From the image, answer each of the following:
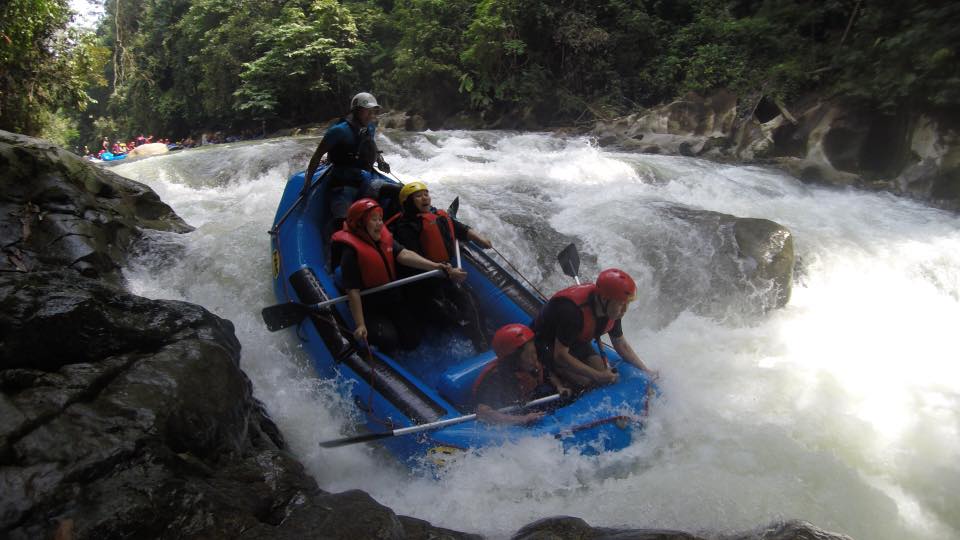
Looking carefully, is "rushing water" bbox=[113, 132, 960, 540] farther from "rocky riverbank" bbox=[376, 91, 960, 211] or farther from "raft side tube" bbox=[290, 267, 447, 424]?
"rocky riverbank" bbox=[376, 91, 960, 211]

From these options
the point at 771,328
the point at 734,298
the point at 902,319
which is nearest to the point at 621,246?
the point at 734,298

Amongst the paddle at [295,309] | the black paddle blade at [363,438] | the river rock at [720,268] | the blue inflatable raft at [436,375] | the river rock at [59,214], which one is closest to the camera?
the black paddle blade at [363,438]

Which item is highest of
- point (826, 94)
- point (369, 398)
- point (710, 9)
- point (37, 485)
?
point (710, 9)

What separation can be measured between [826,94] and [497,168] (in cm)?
575

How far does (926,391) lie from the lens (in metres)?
4.06

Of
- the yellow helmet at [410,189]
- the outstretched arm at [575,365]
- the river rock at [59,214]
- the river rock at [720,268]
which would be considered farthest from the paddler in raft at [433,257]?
the river rock at [59,214]

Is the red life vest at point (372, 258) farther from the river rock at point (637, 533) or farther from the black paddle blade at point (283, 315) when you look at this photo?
the river rock at point (637, 533)

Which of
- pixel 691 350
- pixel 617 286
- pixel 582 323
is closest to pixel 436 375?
pixel 582 323

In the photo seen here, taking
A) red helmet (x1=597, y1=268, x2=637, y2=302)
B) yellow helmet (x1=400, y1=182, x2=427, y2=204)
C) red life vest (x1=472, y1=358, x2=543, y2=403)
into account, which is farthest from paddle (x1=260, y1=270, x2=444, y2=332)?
red helmet (x1=597, y1=268, x2=637, y2=302)

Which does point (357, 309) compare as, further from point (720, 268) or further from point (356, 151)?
point (720, 268)

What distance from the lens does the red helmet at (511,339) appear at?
311cm

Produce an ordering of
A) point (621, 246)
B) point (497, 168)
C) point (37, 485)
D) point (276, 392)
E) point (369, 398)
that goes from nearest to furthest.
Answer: point (37, 485)
point (369, 398)
point (276, 392)
point (621, 246)
point (497, 168)

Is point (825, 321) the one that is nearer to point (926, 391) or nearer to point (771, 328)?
point (771, 328)

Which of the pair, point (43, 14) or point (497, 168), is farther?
point (497, 168)
